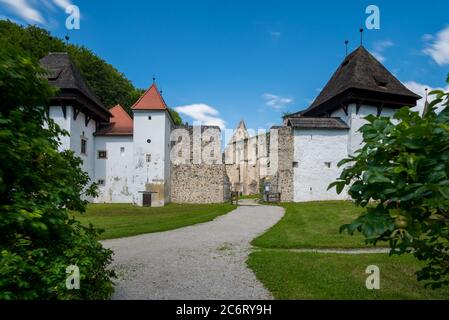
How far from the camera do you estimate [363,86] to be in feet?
73.8

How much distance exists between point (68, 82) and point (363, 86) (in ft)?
72.9

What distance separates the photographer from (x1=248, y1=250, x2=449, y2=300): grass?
486 centimetres

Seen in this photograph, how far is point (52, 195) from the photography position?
2574 mm

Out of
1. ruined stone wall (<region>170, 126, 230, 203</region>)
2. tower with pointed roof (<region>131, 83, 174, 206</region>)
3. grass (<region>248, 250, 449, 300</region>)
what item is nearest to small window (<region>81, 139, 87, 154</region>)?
tower with pointed roof (<region>131, 83, 174, 206</region>)

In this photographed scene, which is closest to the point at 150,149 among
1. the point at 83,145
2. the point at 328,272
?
the point at 83,145

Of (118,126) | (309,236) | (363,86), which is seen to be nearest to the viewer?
(309,236)

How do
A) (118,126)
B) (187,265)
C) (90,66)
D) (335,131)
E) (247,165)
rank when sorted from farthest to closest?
(247,165), (90,66), (118,126), (335,131), (187,265)

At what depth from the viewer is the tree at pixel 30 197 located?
2.21 m

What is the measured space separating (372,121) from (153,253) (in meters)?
6.99

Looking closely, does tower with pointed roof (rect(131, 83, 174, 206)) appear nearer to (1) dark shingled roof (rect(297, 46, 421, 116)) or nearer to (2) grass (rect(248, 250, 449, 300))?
(1) dark shingled roof (rect(297, 46, 421, 116))

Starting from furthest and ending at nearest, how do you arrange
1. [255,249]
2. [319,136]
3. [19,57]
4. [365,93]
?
1. [319,136]
2. [365,93]
3. [255,249]
4. [19,57]

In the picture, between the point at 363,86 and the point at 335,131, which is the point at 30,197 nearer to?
the point at 363,86
